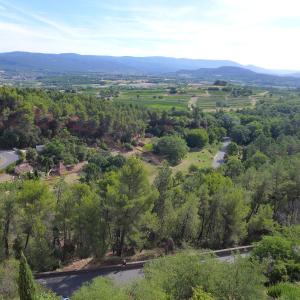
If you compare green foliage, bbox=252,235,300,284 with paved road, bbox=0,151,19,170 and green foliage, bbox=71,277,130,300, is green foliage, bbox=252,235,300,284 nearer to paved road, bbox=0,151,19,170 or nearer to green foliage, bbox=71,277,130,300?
green foliage, bbox=71,277,130,300

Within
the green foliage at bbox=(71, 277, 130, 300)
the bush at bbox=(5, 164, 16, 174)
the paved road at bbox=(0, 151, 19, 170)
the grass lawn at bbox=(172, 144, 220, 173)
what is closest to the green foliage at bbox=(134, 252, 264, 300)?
the green foliage at bbox=(71, 277, 130, 300)

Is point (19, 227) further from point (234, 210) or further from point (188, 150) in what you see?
point (188, 150)

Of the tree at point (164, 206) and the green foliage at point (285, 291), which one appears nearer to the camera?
the green foliage at point (285, 291)

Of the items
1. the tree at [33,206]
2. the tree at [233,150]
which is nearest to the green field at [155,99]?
the tree at [233,150]

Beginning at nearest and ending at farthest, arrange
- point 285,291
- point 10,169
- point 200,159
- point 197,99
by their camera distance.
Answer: point 285,291 < point 10,169 < point 200,159 < point 197,99

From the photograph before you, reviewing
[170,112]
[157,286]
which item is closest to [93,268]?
[157,286]

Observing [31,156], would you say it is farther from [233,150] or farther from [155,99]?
[155,99]

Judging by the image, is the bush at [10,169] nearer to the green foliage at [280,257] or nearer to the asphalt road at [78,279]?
the asphalt road at [78,279]

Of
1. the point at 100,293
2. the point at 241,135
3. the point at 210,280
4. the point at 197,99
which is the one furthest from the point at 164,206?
the point at 197,99
